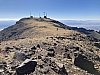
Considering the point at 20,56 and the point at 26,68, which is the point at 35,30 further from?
the point at 26,68

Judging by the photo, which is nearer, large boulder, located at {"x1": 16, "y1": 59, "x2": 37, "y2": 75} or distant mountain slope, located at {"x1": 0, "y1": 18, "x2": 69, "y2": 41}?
large boulder, located at {"x1": 16, "y1": 59, "x2": 37, "y2": 75}

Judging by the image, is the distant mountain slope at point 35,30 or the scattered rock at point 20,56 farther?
the distant mountain slope at point 35,30

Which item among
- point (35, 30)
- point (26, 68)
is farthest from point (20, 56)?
point (35, 30)

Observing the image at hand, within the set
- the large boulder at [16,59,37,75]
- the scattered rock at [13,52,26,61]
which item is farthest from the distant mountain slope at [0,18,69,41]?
the large boulder at [16,59,37,75]

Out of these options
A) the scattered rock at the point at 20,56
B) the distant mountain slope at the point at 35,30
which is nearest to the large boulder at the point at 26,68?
the scattered rock at the point at 20,56

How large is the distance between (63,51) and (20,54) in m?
7.13

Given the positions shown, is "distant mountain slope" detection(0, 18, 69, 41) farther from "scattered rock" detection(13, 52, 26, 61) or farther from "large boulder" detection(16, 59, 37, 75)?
"large boulder" detection(16, 59, 37, 75)

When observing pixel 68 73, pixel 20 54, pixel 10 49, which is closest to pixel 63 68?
pixel 68 73

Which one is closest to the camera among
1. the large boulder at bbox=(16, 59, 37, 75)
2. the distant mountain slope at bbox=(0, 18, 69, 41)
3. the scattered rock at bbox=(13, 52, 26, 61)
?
the large boulder at bbox=(16, 59, 37, 75)

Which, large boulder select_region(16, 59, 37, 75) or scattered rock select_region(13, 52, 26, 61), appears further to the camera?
scattered rock select_region(13, 52, 26, 61)

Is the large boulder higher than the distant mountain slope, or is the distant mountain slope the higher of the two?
the large boulder

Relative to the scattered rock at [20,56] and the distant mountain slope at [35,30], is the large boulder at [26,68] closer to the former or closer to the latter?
the scattered rock at [20,56]

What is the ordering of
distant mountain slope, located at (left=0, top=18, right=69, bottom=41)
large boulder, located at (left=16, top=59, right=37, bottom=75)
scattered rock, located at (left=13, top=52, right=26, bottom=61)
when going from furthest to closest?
distant mountain slope, located at (left=0, top=18, right=69, bottom=41), scattered rock, located at (left=13, top=52, right=26, bottom=61), large boulder, located at (left=16, top=59, right=37, bottom=75)

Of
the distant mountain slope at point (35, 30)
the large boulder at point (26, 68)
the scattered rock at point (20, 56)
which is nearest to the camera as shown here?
the large boulder at point (26, 68)
